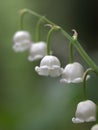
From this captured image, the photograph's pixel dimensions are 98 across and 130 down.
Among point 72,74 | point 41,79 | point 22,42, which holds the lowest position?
point 41,79

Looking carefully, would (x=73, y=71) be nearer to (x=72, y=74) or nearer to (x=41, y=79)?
(x=72, y=74)

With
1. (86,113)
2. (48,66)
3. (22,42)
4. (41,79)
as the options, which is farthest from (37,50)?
(41,79)

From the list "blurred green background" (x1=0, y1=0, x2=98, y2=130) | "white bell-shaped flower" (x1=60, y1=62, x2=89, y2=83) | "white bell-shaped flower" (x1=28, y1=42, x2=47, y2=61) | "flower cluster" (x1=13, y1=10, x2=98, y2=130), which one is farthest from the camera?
"blurred green background" (x1=0, y1=0, x2=98, y2=130)

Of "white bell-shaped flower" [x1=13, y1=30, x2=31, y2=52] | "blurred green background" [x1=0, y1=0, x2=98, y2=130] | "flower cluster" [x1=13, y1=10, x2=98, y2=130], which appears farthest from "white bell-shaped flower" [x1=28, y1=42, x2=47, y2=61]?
"blurred green background" [x1=0, y1=0, x2=98, y2=130]

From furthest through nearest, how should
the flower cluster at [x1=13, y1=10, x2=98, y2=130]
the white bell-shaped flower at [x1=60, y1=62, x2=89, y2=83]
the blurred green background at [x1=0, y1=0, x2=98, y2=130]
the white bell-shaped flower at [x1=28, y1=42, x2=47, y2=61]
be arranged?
the blurred green background at [x1=0, y1=0, x2=98, y2=130]
the white bell-shaped flower at [x1=28, y1=42, x2=47, y2=61]
the white bell-shaped flower at [x1=60, y1=62, x2=89, y2=83]
the flower cluster at [x1=13, y1=10, x2=98, y2=130]

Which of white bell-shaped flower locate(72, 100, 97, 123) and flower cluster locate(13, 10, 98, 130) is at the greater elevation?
flower cluster locate(13, 10, 98, 130)

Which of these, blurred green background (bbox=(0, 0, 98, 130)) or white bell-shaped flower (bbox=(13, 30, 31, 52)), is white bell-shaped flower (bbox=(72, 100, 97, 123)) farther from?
blurred green background (bbox=(0, 0, 98, 130))

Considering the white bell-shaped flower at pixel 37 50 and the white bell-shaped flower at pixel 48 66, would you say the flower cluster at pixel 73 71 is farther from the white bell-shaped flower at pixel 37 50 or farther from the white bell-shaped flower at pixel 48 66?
the white bell-shaped flower at pixel 37 50

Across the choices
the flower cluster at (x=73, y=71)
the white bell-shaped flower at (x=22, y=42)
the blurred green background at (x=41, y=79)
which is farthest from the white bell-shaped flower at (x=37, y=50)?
the blurred green background at (x=41, y=79)

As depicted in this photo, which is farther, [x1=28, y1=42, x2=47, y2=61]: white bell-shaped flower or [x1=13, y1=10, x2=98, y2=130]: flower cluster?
[x1=28, y1=42, x2=47, y2=61]: white bell-shaped flower
